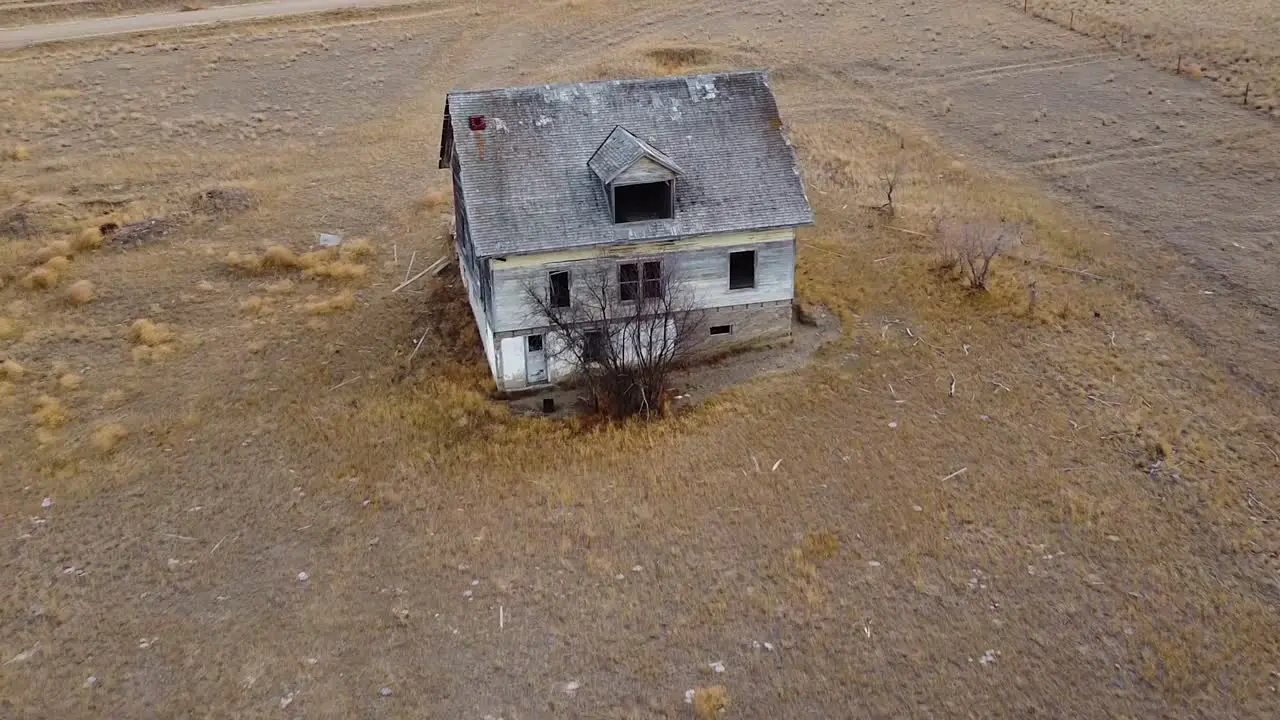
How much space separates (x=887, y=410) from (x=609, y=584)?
941 cm

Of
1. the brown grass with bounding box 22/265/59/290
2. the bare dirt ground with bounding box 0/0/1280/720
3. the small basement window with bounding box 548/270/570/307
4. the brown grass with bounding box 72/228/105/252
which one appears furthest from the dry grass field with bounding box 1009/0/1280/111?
the brown grass with bounding box 22/265/59/290

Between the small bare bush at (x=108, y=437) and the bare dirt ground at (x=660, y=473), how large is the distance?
102mm

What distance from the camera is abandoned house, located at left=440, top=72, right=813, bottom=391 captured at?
27.0 m

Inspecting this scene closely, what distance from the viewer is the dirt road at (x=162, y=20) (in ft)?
186

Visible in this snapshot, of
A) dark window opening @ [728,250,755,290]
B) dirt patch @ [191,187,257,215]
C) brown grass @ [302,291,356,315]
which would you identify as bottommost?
brown grass @ [302,291,356,315]

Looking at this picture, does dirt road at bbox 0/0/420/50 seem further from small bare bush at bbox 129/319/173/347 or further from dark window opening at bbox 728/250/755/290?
dark window opening at bbox 728/250/755/290

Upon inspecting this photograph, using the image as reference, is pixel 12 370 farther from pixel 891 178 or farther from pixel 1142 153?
pixel 1142 153

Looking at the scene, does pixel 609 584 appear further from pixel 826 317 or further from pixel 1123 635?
pixel 826 317

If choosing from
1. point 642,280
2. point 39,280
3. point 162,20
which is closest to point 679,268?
point 642,280

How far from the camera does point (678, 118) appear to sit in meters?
28.7

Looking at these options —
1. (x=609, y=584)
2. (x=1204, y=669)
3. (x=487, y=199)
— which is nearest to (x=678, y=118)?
(x=487, y=199)

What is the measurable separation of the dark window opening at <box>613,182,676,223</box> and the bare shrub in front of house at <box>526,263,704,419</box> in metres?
1.28

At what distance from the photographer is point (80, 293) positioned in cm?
3341

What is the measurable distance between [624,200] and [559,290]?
9.64 ft
